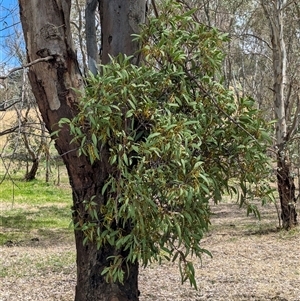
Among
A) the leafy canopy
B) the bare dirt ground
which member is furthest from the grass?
the leafy canopy

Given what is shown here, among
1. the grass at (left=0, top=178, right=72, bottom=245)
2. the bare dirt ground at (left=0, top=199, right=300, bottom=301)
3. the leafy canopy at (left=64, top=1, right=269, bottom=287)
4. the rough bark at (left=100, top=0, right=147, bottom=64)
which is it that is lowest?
the bare dirt ground at (left=0, top=199, right=300, bottom=301)

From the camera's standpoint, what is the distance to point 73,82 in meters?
3.38

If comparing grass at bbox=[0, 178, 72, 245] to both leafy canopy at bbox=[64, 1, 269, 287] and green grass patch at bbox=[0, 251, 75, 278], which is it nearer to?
green grass patch at bbox=[0, 251, 75, 278]

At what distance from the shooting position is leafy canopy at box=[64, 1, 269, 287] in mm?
2619

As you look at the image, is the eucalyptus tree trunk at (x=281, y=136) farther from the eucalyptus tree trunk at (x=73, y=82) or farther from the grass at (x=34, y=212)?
the eucalyptus tree trunk at (x=73, y=82)

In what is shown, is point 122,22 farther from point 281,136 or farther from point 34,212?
point 34,212

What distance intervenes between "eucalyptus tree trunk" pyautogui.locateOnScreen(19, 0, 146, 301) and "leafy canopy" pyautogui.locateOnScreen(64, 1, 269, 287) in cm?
31

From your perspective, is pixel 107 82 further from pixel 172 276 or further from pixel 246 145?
pixel 172 276

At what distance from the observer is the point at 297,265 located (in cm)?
650

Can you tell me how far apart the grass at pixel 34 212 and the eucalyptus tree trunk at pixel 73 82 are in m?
4.18

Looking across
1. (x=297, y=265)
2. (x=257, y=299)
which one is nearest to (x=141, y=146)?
(x=257, y=299)

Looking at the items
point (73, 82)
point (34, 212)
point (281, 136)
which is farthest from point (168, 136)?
point (34, 212)

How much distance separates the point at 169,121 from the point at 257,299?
2991mm

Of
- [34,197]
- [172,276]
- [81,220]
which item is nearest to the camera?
[81,220]
